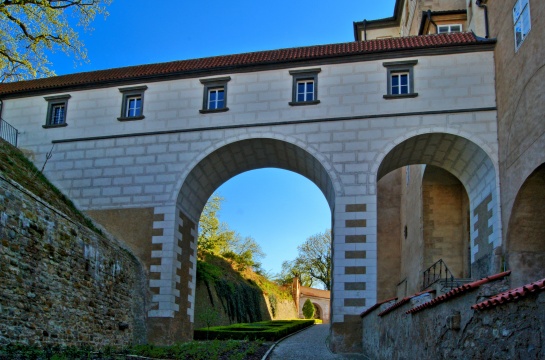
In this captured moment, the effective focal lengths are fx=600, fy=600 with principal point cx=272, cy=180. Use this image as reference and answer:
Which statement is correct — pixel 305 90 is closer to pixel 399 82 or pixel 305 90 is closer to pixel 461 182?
pixel 399 82

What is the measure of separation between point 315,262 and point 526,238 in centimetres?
4606

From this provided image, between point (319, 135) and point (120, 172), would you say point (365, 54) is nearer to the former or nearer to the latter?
point (319, 135)

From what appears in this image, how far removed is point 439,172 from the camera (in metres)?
23.3

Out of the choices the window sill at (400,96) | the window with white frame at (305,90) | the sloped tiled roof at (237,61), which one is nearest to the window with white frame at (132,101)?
the sloped tiled roof at (237,61)

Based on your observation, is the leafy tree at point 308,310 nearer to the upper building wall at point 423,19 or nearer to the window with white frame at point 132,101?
the upper building wall at point 423,19

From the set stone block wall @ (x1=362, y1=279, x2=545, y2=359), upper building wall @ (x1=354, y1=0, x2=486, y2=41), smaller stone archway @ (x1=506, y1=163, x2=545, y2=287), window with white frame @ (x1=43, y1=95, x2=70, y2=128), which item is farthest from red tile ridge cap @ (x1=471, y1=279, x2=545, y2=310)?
window with white frame @ (x1=43, y1=95, x2=70, y2=128)

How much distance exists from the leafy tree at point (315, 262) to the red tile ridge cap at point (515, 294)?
5413cm

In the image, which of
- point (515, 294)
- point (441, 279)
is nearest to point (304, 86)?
point (441, 279)

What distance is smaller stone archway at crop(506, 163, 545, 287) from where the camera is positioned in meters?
15.8

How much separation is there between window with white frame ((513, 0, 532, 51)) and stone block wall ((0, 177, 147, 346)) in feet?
40.7

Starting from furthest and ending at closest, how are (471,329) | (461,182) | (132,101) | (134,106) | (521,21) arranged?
(132,101) → (134,106) → (461,182) → (521,21) → (471,329)

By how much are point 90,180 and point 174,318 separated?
5824 mm

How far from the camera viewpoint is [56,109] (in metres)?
22.8

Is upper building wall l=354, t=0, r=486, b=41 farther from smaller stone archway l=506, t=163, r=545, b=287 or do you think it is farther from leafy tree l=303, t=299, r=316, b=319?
leafy tree l=303, t=299, r=316, b=319
